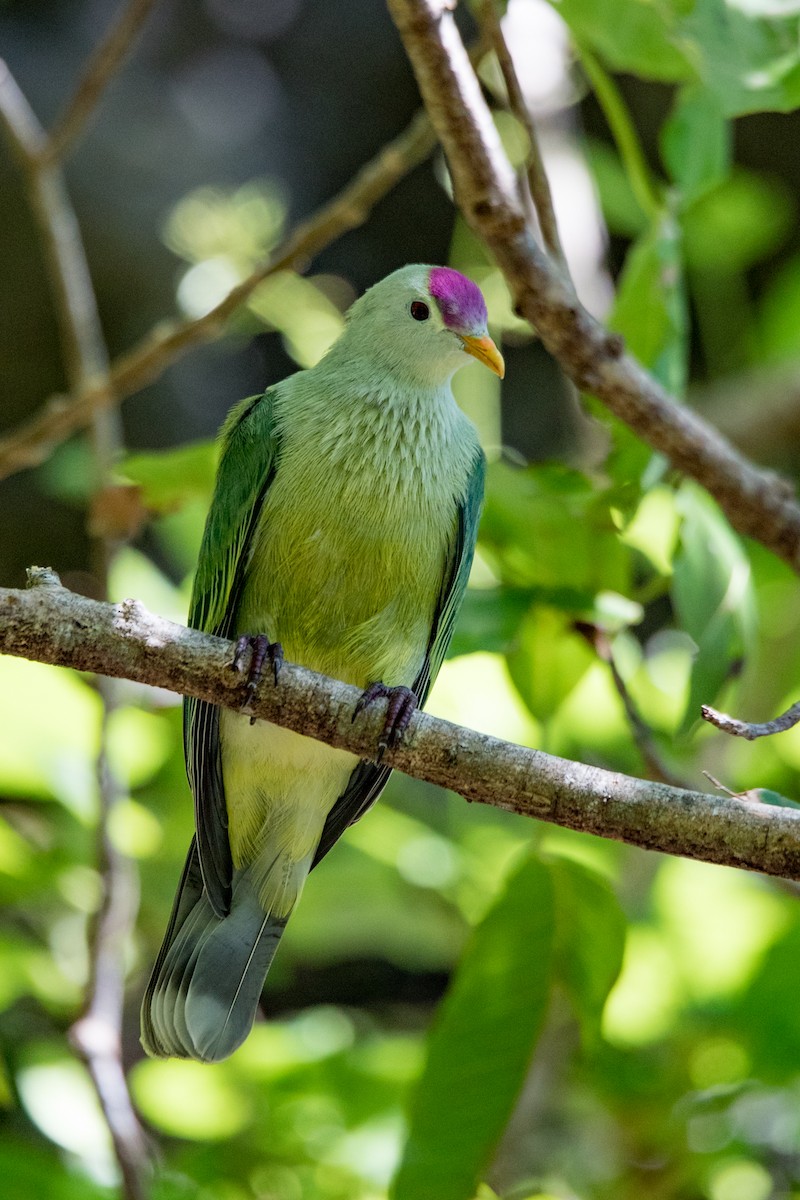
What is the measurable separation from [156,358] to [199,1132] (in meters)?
1.87

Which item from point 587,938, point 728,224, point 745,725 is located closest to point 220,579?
point 587,938

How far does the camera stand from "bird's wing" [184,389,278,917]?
8.53 feet

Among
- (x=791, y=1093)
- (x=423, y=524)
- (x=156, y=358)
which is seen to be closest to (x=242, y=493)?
(x=423, y=524)

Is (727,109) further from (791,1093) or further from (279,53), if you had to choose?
(279,53)

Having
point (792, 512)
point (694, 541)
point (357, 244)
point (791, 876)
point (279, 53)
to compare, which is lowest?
point (791, 876)

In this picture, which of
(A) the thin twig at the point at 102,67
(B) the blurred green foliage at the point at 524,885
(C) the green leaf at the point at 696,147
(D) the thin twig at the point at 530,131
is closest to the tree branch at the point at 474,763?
(B) the blurred green foliage at the point at 524,885

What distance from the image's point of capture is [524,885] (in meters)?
2.38

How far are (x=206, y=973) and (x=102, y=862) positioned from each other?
0.49 m

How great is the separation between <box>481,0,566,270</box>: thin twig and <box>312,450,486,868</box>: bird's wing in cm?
54

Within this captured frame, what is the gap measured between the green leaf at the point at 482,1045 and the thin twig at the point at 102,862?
72 centimetres

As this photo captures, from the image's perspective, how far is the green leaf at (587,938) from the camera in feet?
7.55

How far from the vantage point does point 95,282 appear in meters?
6.22

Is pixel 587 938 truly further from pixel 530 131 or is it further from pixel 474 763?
pixel 530 131

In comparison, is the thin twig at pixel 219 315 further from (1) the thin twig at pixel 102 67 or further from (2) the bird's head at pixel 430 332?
(1) the thin twig at pixel 102 67
